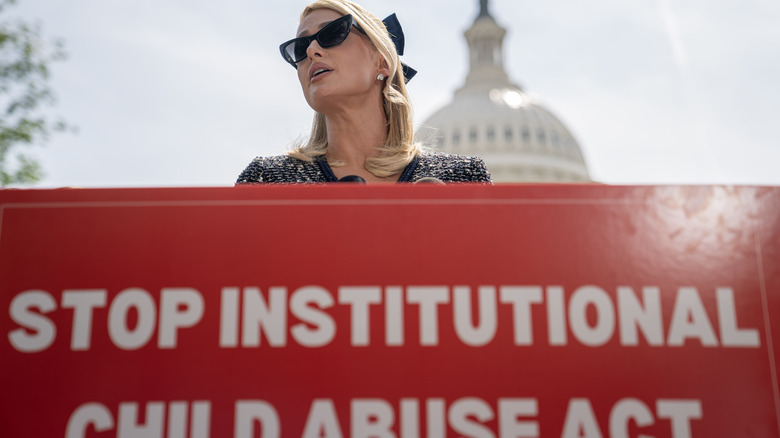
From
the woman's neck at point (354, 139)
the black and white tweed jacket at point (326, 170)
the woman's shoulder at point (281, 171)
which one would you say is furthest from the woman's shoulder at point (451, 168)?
the woman's shoulder at point (281, 171)

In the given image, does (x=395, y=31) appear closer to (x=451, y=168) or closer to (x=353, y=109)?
(x=353, y=109)

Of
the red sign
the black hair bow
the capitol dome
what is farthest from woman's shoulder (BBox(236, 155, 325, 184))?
the capitol dome

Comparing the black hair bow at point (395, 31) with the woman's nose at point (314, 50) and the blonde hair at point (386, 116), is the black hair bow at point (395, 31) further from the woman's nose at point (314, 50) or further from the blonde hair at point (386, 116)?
the woman's nose at point (314, 50)

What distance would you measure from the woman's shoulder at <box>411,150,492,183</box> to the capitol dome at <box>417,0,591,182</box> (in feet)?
151

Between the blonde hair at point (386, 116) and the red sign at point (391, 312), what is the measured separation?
94 centimetres

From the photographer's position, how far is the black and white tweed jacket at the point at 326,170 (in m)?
1.95

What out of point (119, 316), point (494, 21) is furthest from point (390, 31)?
point (494, 21)

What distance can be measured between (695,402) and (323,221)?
546 millimetres

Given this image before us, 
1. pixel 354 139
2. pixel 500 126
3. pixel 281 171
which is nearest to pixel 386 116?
pixel 354 139

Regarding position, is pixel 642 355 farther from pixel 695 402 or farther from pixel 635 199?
pixel 635 199

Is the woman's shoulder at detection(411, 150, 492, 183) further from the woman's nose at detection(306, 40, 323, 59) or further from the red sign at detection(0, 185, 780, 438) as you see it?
the red sign at detection(0, 185, 780, 438)

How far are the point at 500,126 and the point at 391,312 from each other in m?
52.4

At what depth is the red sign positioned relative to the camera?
0.99 metres

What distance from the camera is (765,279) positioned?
40.3 inches
